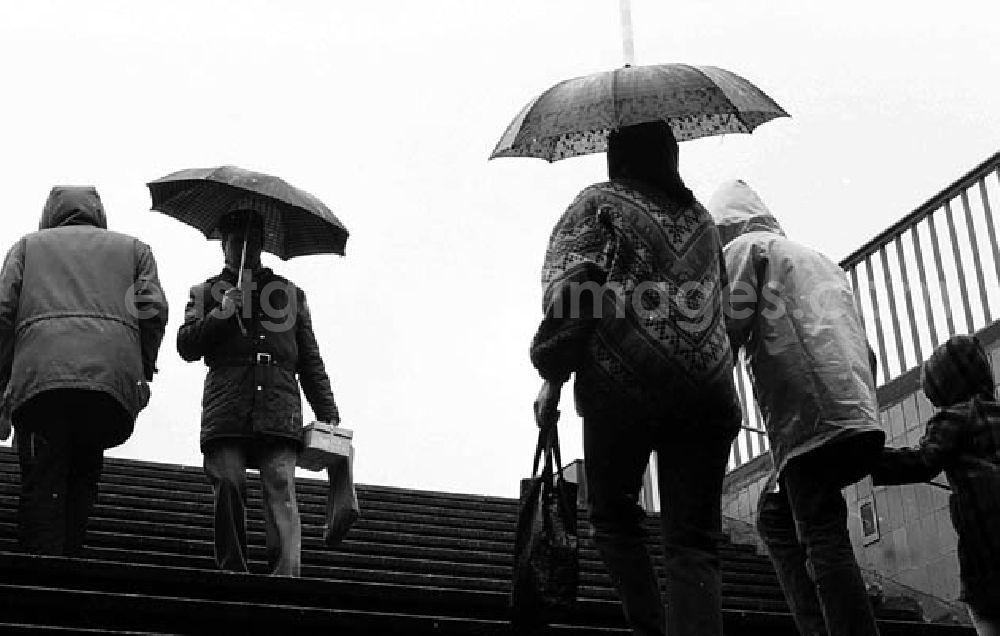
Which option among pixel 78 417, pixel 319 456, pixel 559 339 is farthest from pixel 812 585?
pixel 78 417

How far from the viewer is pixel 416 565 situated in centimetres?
805

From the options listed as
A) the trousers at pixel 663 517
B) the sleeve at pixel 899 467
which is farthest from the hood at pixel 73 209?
the sleeve at pixel 899 467

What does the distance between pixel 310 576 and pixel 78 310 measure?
64.1 inches

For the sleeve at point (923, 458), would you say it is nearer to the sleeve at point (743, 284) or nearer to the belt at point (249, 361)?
the sleeve at point (743, 284)

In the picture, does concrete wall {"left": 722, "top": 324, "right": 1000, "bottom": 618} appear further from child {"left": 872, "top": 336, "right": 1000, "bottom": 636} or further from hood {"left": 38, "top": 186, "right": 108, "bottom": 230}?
hood {"left": 38, "top": 186, "right": 108, "bottom": 230}

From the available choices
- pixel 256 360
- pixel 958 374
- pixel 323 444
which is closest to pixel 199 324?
pixel 256 360

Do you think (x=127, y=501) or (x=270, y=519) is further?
(x=127, y=501)

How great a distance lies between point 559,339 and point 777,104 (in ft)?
4.49

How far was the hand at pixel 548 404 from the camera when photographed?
16.2ft

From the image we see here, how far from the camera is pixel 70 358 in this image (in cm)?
677

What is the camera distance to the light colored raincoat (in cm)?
582

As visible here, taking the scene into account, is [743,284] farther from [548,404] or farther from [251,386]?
[251,386]

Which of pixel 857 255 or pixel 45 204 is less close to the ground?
pixel 857 255

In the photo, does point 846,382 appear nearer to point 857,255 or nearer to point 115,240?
point 115,240
